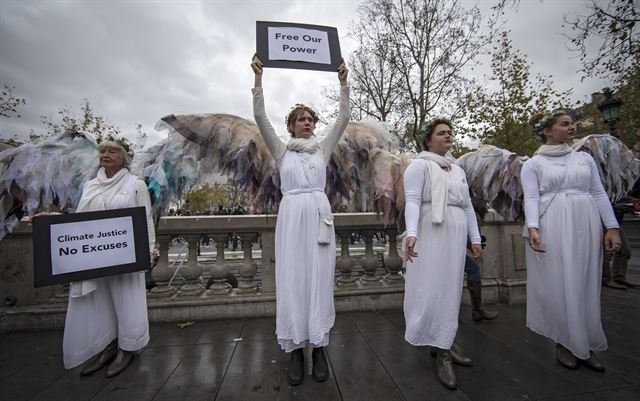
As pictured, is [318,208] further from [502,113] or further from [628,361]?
[502,113]

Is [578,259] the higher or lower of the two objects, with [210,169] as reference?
lower

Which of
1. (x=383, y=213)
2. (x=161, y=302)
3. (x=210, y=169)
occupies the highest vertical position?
(x=210, y=169)

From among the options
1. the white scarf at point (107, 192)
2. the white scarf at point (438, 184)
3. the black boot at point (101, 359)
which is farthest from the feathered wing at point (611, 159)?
the black boot at point (101, 359)

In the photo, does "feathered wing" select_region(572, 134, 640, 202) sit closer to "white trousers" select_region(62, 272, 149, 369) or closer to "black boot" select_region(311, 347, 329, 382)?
"black boot" select_region(311, 347, 329, 382)

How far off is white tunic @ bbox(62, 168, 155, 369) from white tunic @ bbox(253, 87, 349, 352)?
4.50ft

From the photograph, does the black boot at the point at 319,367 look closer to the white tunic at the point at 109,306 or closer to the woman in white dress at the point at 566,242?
the white tunic at the point at 109,306

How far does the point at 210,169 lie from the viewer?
129 inches

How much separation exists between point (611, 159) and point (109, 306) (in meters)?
5.98

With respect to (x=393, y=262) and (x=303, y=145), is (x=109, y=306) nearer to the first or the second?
(x=303, y=145)

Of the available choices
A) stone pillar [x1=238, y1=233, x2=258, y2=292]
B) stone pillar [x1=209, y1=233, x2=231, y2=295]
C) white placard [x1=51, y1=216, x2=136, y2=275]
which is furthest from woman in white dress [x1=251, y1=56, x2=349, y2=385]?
stone pillar [x1=209, y1=233, x2=231, y2=295]

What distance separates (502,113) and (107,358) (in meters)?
20.4

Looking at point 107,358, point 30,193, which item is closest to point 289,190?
point 107,358

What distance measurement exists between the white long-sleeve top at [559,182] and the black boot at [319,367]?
88.2 inches

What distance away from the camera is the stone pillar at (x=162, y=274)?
12.3ft
